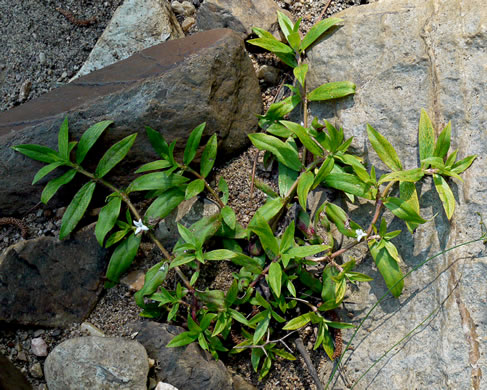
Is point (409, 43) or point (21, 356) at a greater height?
point (409, 43)

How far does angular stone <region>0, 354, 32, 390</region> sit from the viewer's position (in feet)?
9.22

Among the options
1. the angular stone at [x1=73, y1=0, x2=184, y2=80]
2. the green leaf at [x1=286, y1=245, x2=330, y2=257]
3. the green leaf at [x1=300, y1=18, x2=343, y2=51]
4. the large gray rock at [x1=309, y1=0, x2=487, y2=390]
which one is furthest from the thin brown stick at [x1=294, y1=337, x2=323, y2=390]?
the angular stone at [x1=73, y1=0, x2=184, y2=80]

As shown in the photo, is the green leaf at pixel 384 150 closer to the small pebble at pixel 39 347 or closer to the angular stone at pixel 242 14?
the angular stone at pixel 242 14

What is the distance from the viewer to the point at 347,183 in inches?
118

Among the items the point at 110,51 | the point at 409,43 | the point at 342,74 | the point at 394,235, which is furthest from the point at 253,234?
the point at 110,51

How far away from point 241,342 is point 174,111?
1422 millimetres

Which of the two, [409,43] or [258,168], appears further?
[258,168]

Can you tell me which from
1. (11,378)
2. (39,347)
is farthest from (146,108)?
(11,378)

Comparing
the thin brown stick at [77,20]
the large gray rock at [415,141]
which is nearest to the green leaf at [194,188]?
the large gray rock at [415,141]

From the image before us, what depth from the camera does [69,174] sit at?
123 inches

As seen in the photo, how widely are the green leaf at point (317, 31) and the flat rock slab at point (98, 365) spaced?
2135 mm

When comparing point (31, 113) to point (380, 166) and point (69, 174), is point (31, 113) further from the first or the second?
point (380, 166)

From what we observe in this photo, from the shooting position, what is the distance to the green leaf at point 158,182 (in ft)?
10.2

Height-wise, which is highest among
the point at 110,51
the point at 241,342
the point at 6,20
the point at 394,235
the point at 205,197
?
the point at 6,20
